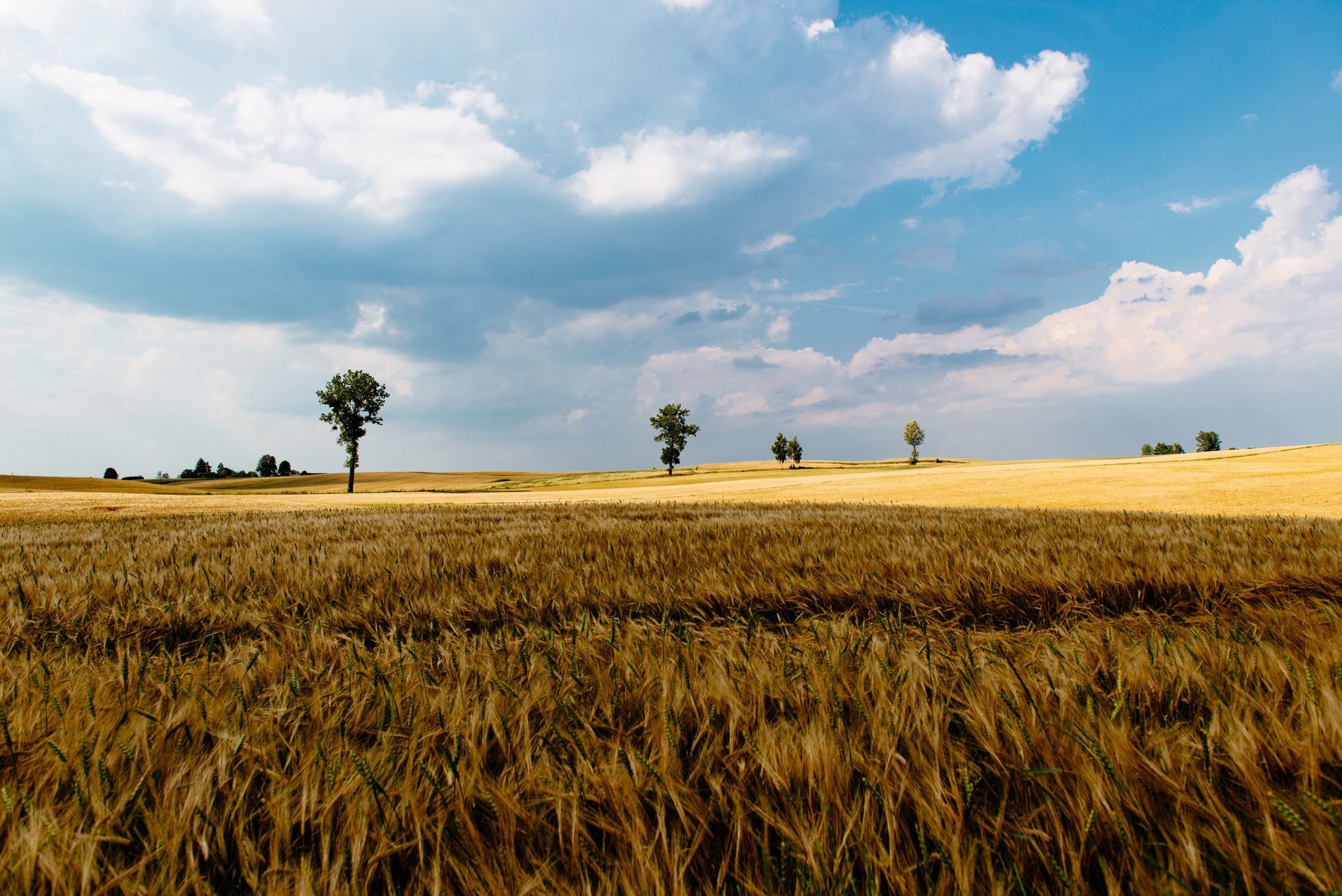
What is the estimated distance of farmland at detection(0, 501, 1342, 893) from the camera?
2.80 feet

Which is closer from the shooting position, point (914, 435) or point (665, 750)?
point (665, 750)

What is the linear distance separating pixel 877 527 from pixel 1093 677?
13.1 ft

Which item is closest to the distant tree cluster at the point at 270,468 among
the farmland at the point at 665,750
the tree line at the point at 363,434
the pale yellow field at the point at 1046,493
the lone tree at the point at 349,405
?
the tree line at the point at 363,434

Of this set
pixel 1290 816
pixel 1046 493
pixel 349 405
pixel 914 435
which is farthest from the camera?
pixel 914 435

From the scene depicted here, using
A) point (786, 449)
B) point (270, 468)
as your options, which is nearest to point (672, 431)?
point (786, 449)

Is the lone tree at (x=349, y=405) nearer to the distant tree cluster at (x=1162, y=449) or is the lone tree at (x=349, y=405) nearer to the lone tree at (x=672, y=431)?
the lone tree at (x=672, y=431)

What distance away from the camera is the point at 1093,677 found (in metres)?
1.53

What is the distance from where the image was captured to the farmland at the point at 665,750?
85 centimetres

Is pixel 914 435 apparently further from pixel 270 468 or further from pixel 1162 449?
pixel 270 468

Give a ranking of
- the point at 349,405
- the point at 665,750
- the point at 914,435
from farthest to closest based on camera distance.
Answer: the point at 914,435
the point at 349,405
the point at 665,750

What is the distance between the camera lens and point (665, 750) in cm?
110

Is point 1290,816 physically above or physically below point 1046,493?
above

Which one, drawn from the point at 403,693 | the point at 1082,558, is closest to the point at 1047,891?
the point at 403,693

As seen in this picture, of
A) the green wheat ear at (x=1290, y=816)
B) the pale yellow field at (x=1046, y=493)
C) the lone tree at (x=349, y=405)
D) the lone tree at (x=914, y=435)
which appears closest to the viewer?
the green wheat ear at (x=1290, y=816)
